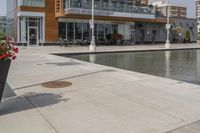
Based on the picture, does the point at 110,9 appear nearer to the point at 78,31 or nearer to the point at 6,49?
the point at 78,31

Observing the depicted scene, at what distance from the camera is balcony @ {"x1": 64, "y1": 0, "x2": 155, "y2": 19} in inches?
1491

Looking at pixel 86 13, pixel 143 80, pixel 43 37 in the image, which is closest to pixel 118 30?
pixel 86 13

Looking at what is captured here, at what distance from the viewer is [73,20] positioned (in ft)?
135

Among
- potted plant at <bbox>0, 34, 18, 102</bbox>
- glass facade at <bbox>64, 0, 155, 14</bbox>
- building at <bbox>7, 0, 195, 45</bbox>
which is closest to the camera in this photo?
potted plant at <bbox>0, 34, 18, 102</bbox>

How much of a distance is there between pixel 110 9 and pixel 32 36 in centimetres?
1048

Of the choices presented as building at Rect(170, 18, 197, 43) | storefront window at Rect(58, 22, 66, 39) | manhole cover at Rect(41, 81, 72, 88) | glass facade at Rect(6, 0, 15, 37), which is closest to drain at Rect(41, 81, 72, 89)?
manhole cover at Rect(41, 81, 72, 88)

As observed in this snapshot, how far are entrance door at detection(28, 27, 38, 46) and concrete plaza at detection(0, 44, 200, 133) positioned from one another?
2866 centimetres

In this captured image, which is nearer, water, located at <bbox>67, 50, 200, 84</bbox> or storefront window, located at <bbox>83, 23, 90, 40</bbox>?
water, located at <bbox>67, 50, 200, 84</bbox>

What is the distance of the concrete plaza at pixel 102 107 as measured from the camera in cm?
577

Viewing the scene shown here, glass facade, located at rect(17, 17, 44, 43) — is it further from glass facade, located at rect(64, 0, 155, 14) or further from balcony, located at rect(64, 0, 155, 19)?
glass facade, located at rect(64, 0, 155, 14)

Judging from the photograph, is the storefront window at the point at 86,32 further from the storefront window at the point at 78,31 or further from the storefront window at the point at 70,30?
the storefront window at the point at 70,30

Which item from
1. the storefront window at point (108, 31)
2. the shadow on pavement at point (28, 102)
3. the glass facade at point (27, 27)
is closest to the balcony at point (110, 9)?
the storefront window at point (108, 31)

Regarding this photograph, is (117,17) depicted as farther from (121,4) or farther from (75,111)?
(75,111)

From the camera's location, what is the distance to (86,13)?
38844mm
